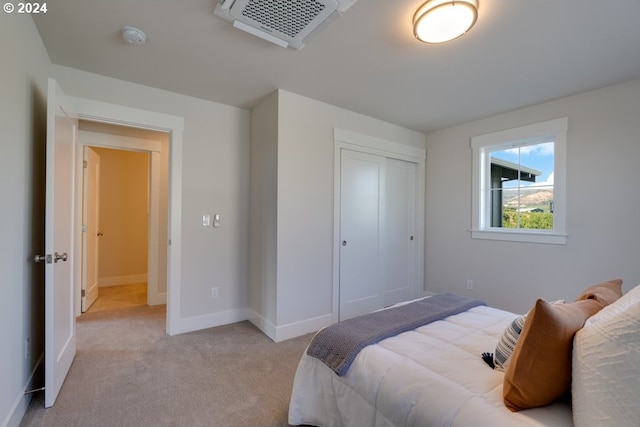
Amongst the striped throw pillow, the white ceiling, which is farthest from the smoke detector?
the striped throw pillow

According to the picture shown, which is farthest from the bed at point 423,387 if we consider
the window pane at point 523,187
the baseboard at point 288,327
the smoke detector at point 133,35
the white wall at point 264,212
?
the smoke detector at point 133,35

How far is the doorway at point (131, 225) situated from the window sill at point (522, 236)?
13.2 ft

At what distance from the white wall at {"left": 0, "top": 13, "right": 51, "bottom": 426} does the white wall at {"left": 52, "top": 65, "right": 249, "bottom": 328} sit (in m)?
0.88

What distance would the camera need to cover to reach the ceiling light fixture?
162cm

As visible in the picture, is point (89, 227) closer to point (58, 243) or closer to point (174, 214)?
point (174, 214)

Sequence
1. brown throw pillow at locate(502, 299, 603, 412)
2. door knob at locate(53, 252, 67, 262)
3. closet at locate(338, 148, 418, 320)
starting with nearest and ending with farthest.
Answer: brown throw pillow at locate(502, 299, 603, 412), door knob at locate(53, 252, 67, 262), closet at locate(338, 148, 418, 320)

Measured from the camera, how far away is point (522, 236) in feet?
10.6

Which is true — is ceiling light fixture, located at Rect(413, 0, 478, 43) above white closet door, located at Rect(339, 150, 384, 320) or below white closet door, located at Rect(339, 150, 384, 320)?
above

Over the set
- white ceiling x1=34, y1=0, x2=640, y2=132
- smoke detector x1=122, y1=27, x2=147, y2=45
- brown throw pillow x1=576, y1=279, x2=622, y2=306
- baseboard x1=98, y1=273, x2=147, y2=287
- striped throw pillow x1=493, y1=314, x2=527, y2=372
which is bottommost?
baseboard x1=98, y1=273, x2=147, y2=287

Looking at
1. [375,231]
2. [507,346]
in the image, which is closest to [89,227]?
[375,231]

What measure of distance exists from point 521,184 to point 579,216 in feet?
2.10

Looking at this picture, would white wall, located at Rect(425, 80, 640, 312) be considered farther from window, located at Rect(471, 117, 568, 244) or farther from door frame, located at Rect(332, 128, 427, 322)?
door frame, located at Rect(332, 128, 427, 322)

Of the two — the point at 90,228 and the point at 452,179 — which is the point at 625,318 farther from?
the point at 90,228

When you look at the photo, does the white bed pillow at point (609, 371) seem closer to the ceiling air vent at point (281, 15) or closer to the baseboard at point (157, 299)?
the ceiling air vent at point (281, 15)
